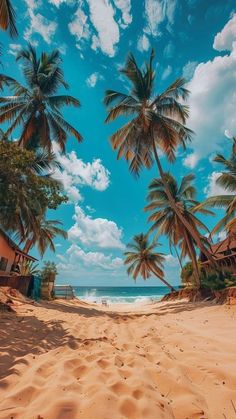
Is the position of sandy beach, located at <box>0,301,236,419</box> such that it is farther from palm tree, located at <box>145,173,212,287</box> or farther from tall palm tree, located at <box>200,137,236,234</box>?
palm tree, located at <box>145,173,212,287</box>

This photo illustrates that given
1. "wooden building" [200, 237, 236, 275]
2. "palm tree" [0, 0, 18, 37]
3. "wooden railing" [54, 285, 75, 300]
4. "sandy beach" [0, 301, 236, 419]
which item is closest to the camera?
"sandy beach" [0, 301, 236, 419]

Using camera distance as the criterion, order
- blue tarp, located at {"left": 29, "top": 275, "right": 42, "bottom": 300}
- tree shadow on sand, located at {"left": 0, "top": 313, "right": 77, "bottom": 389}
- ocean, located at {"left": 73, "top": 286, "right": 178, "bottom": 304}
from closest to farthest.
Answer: tree shadow on sand, located at {"left": 0, "top": 313, "right": 77, "bottom": 389}, blue tarp, located at {"left": 29, "top": 275, "right": 42, "bottom": 300}, ocean, located at {"left": 73, "top": 286, "right": 178, "bottom": 304}

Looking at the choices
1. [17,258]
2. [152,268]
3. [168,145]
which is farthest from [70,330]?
[152,268]

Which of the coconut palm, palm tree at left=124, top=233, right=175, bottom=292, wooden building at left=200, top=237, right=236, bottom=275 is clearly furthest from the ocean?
the coconut palm

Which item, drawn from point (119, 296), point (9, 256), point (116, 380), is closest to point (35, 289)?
point (9, 256)

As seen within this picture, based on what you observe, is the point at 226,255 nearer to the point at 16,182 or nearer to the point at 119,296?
the point at 16,182

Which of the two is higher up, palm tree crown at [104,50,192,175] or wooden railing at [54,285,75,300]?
palm tree crown at [104,50,192,175]

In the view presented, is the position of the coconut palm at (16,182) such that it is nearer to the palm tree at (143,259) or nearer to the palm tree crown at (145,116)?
the palm tree crown at (145,116)

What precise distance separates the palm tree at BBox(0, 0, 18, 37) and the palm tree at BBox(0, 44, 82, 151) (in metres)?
8.52

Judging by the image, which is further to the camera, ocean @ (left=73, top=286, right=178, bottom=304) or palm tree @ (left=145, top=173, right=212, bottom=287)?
ocean @ (left=73, top=286, right=178, bottom=304)

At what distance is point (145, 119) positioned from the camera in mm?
15969

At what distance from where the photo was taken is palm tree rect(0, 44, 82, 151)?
1628 cm

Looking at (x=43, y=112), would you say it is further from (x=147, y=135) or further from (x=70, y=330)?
(x=70, y=330)

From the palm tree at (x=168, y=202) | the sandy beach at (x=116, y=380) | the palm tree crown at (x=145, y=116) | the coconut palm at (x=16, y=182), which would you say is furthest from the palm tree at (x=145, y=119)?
the sandy beach at (x=116, y=380)
